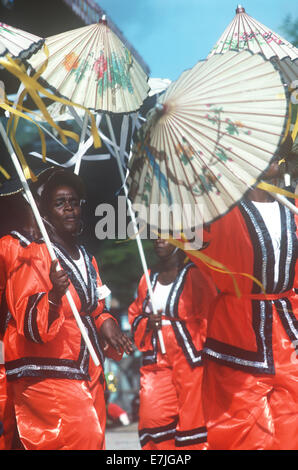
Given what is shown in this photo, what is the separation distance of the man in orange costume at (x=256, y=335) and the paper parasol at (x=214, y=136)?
486mm

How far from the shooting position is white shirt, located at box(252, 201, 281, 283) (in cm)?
343

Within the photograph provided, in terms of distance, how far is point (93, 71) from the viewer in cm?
Result: 373

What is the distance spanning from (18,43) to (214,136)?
1071 mm

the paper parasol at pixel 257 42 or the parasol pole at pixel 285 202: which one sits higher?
the paper parasol at pixel 257 42

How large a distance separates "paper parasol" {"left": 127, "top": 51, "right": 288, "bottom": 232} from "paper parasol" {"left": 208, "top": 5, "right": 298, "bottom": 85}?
85 cm

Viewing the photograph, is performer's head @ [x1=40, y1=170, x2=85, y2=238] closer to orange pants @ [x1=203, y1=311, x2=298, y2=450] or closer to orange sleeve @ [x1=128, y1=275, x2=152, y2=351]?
orange pants @ [x1=203, y1=311, x2=298, y2=450]

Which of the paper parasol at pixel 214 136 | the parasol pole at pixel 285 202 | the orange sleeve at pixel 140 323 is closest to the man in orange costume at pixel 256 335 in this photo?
the parasol pole at pixel 285 202

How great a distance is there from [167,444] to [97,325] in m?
1.71

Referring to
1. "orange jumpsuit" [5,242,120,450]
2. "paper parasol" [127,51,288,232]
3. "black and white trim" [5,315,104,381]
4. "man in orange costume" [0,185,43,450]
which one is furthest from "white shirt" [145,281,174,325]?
"paper parasol" [127,51,288,232]

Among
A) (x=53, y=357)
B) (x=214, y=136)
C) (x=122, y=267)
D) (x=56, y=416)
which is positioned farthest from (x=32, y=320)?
(x=122, y=267)

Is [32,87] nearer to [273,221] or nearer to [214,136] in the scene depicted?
[214,136]

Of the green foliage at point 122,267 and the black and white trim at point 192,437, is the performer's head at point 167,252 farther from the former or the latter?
the green foliage at point 122,267

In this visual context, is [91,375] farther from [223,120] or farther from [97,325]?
[223,120]

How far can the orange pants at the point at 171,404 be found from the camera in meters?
5.21
